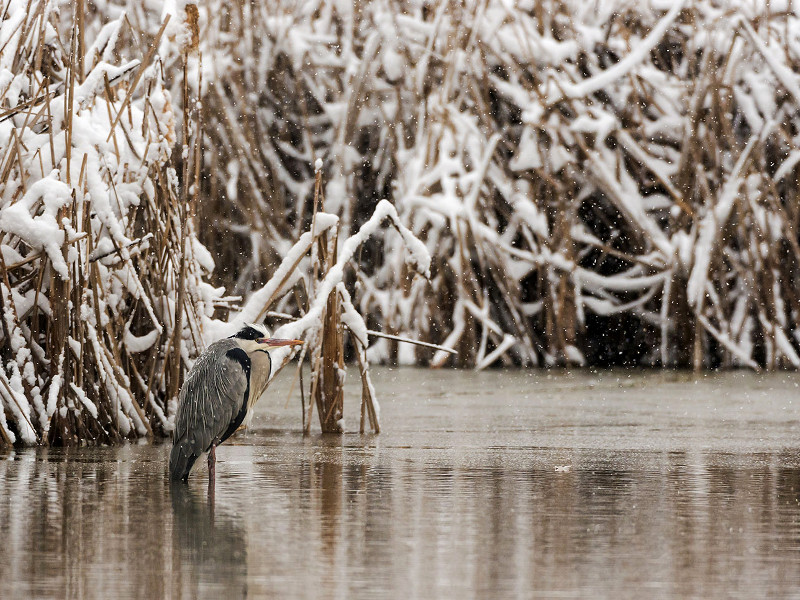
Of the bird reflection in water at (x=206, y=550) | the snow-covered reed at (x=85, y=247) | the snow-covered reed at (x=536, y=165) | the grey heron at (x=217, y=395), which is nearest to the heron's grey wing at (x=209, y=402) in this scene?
the grey heron at (x=217, y=395)

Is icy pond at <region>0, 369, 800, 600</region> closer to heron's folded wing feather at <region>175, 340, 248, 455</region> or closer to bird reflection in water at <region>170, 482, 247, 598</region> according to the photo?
bird reflection in water at <region>170, 482, 247, 598</region>

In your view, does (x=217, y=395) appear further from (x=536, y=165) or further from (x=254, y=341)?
(x=536, y=165)

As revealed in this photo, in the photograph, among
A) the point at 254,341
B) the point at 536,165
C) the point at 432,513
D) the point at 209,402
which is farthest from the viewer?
the point at 536,165

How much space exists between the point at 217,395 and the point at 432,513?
132 cm

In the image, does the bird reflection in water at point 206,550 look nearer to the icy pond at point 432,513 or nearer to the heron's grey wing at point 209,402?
the icy pond at point 432,513

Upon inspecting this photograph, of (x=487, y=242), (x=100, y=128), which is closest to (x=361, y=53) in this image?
(x=487, y=242)

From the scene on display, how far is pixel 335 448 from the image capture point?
8.39 metres

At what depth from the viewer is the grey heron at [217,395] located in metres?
6.87

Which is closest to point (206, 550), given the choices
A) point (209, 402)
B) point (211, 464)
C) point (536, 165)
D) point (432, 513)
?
point (432, 513)

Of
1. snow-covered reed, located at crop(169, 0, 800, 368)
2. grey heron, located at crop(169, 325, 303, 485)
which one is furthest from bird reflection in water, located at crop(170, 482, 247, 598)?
snow-covered reed, located at crop(169, 0, 800, 368)

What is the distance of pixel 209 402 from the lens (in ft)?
23.0

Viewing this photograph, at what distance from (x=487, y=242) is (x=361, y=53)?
102 inches

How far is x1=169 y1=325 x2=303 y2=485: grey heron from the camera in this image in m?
6.87

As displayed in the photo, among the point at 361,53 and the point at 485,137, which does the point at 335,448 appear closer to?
the point at 485,137
